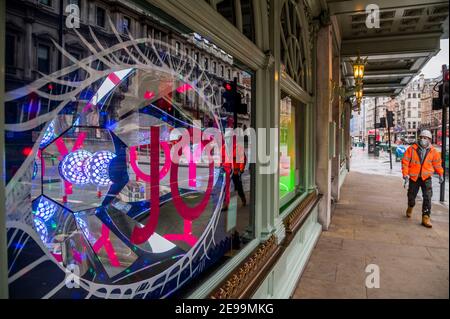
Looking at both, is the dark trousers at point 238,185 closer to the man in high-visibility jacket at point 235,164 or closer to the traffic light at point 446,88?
the man in high-visibility jacket at point 235,164

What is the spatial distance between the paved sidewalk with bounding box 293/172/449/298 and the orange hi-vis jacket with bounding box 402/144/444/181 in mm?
954

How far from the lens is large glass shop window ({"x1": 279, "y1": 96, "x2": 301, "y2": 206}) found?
15.5 feet

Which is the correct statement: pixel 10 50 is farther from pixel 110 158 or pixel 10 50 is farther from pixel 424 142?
pixel 424 142

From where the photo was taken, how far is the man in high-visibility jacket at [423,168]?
6992mm

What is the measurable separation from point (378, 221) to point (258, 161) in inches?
206

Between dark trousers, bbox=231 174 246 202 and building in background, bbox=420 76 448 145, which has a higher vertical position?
building in background, bbox=420 76 448 145

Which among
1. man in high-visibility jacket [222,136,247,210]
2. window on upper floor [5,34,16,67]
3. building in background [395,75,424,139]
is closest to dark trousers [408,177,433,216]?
building in background [395,75,424,139]

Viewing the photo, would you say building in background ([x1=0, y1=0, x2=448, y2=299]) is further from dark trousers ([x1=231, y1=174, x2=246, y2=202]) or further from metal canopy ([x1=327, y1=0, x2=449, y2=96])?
metal canopy ([x1=327, y1=0, x2=449, y2=96])

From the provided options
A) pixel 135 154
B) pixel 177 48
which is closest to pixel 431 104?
pixel 177 48

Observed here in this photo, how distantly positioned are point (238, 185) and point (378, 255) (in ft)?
11.0

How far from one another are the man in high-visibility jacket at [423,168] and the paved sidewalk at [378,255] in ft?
1.34

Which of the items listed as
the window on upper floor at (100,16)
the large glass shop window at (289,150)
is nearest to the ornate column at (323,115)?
the large glass shop window at (289,150)

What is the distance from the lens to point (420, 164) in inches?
289

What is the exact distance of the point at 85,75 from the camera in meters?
1.38
